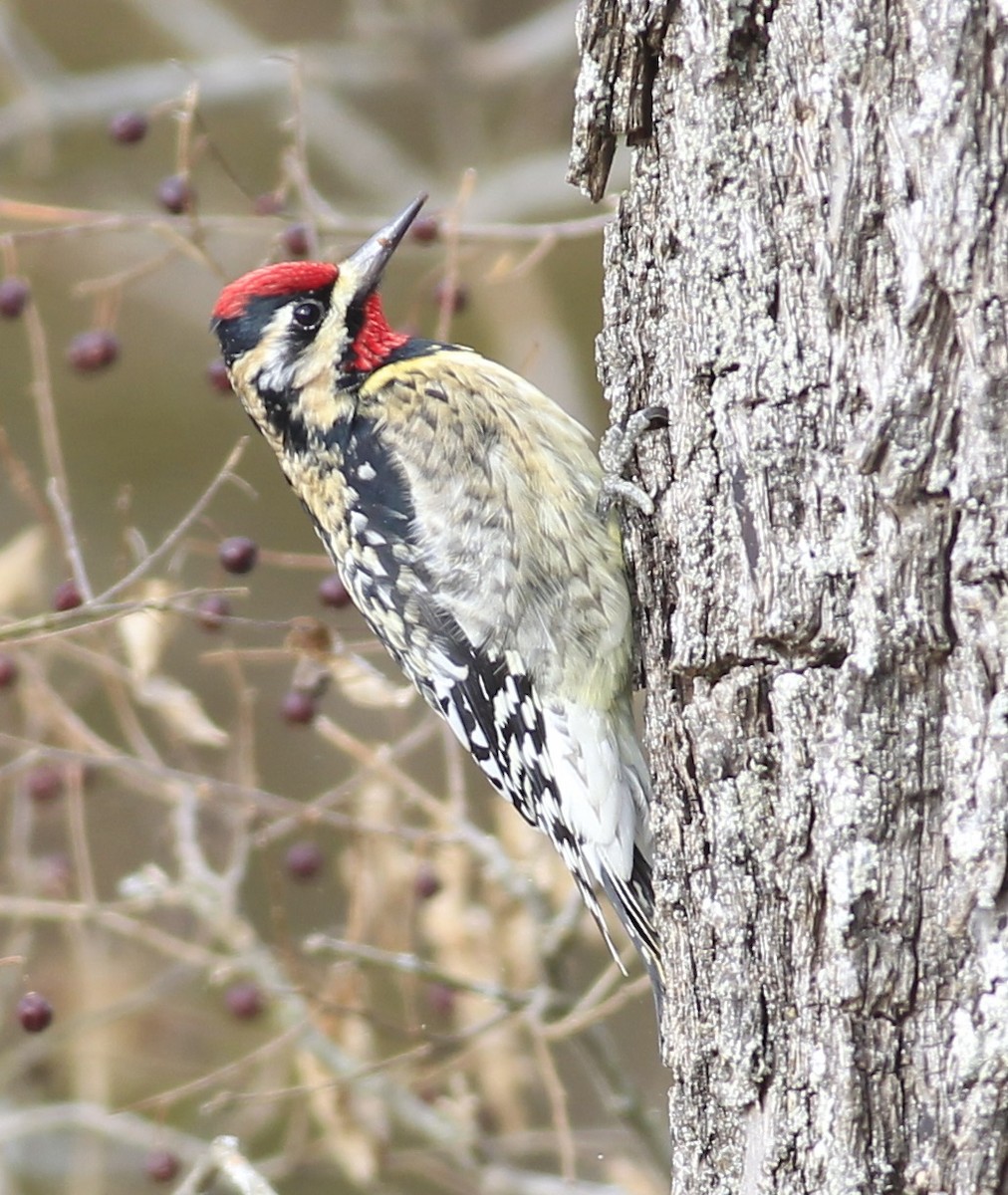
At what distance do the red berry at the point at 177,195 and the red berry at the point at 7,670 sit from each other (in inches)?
38.9

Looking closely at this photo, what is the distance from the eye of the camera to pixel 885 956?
1.89 m

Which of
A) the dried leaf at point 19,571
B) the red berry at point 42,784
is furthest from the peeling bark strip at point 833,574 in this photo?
the red berry at point 42,784

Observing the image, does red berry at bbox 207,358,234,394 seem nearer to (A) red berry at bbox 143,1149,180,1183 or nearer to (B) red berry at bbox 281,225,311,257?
(B) red berry at bbox 281,225,311,257

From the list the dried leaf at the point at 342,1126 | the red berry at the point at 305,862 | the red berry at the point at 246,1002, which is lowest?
the dried leaf at the point at 342,1126

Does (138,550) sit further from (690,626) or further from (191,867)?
(690,626)

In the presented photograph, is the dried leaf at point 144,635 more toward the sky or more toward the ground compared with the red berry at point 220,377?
more toward the ground

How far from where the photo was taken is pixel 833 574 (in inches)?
76.7

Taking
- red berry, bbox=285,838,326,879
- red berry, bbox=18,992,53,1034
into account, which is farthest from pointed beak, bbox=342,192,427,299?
red berry, bbox=18,992,53,1034

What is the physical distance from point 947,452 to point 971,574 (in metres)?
0.15

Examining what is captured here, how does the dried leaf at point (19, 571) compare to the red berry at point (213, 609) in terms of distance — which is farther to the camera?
the dried leaf at point (19, 571)

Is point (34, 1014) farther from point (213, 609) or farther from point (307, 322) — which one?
point (307, 322)

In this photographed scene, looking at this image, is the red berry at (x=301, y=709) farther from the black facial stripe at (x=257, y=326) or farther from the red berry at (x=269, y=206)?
the red berry at (x=269, y=206)

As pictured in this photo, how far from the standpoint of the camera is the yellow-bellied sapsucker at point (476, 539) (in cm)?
284

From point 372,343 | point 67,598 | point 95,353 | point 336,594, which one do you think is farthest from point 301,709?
point 95,353
